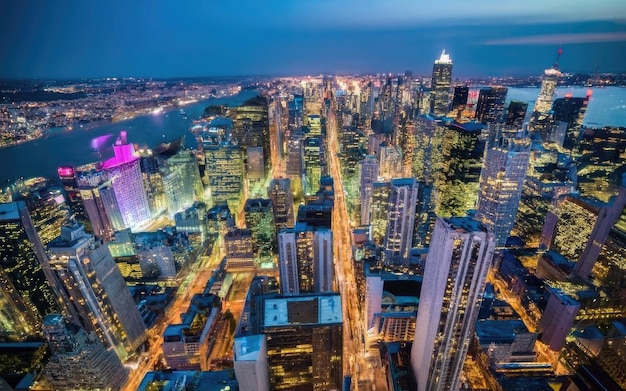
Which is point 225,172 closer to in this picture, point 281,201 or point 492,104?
point 281,201

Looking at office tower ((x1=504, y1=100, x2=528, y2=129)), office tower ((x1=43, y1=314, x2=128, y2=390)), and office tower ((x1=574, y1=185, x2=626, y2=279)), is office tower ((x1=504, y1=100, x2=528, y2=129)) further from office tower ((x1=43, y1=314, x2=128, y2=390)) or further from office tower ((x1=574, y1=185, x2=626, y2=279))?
office tower ((x1=43, y1=314, x2=128, y2=390))

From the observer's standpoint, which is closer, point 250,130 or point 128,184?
point 128,184

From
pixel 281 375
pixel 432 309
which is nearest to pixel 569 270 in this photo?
pixel 432 309

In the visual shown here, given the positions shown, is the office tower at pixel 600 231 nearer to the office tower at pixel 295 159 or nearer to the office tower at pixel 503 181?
the office tower at pixel 503 181

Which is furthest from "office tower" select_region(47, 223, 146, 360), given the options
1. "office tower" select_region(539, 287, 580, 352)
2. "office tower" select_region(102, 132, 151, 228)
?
"office tower" select_region(539, 287, 580, 352)

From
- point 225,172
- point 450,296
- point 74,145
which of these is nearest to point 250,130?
point 225,172

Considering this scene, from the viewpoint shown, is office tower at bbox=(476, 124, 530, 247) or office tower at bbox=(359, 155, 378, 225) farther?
office tower at bbox=(359, 155, 378, 225)
